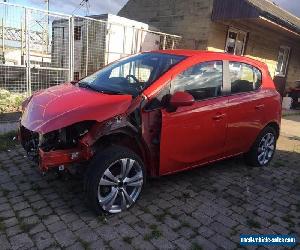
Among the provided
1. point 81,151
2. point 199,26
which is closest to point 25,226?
point 81,151

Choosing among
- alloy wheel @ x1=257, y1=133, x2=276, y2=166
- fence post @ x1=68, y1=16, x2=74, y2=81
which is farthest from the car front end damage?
fence post @ x1=68, y1=16, x2=74, y2=81

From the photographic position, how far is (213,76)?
4.64 metres

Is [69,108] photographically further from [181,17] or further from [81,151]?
[181,17]

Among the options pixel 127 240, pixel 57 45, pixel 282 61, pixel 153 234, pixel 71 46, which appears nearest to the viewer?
pixel 127 240

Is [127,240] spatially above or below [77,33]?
below

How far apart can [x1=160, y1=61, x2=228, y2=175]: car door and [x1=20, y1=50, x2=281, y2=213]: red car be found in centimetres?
1

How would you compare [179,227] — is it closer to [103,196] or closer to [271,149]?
[103,196]

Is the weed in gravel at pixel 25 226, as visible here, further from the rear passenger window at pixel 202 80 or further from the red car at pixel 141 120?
the rear passenger window at pixel 202 80

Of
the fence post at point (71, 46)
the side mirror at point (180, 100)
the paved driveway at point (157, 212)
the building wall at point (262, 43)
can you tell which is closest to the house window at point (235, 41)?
the building wall at point (262, 43)

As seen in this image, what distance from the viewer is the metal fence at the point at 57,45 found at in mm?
8914

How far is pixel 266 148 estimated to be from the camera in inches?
230

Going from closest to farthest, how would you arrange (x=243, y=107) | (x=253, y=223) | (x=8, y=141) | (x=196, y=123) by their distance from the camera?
(x=253, y=223), (x=196, y=123), (x=243, y=107), (x=8, y=141)

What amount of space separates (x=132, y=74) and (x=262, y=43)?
41.9 feet

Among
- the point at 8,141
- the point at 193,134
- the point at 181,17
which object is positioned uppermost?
the point at 181,17
